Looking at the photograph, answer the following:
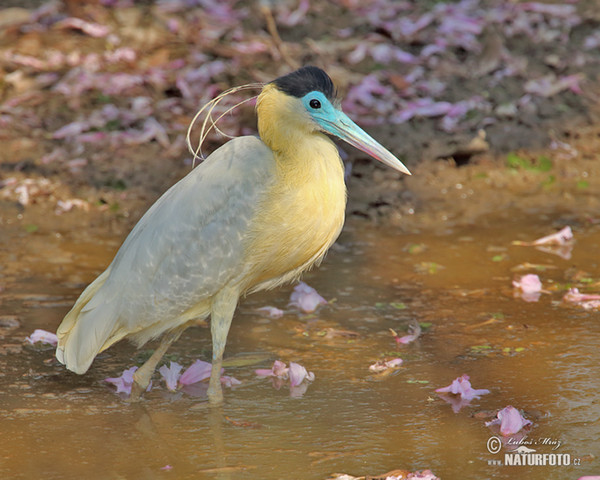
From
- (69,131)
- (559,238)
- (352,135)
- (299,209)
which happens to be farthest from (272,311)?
(69,131)

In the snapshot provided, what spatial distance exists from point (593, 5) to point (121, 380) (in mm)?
6935

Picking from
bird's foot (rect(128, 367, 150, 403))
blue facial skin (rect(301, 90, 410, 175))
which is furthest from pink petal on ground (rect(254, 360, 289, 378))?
blue facial skin (rect(301, 90, 410, 175))

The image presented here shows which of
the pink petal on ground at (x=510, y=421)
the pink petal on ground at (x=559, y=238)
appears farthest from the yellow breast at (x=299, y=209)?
the pink petal on ground at (x=559, y=238)

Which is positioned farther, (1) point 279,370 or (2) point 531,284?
(2) point 531,284

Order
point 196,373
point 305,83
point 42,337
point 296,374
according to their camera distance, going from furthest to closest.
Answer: point 42,337
point 196,373
point 296,374
point 305,83

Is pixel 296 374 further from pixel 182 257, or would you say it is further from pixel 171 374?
pixel 182 257

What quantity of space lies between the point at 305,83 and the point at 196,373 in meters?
1.46

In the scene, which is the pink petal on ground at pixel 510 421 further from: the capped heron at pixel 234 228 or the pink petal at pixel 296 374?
the capped heron at pixel 234 228

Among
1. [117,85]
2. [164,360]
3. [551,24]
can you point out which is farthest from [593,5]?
[164,360]

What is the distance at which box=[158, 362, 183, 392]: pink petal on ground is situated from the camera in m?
4.56

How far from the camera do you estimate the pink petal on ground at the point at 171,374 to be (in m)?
4.56

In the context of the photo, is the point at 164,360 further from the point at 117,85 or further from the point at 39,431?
the point at 117,85

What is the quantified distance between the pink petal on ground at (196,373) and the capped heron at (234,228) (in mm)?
196

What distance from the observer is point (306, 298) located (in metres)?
5.38
